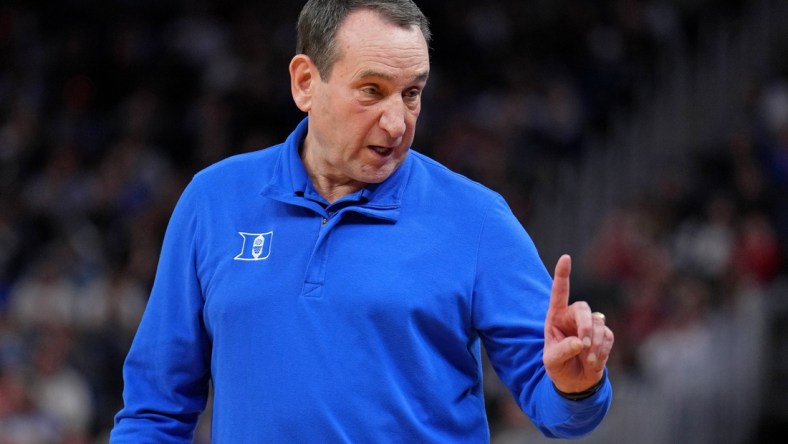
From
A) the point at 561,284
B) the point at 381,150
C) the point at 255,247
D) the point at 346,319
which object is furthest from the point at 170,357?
the point at 561,284

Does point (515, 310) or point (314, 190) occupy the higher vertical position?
point (314, 190)

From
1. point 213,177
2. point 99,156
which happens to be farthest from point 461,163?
point 213,177

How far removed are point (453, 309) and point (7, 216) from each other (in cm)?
905

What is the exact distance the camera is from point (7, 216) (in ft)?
36.1

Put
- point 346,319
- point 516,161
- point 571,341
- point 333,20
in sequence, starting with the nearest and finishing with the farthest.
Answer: point 571,341, point 346,319, point 333,20, point 516,161

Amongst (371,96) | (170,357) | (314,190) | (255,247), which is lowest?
(170,357)

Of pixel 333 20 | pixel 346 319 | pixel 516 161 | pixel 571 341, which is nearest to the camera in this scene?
pixel 571 341

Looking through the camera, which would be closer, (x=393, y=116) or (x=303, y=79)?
(x=393, y=116)

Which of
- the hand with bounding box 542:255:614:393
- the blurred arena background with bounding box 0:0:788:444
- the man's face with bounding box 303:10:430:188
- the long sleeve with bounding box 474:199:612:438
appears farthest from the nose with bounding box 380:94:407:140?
the blurred arena background with bounding box 0:0:788:444

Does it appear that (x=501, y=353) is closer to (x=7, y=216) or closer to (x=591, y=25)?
(x=7, y=216)

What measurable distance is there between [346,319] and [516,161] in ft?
29.5

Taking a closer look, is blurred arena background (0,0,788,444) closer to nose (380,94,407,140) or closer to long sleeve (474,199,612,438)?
long sleeve (474,199,612,438)

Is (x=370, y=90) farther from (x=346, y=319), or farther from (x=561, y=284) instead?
(x=561, y=284)

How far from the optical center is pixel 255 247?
2.80 metres
